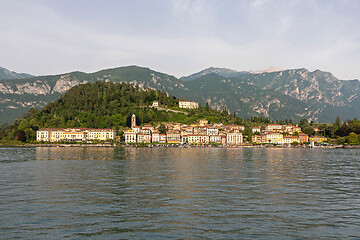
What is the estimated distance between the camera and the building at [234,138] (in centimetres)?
17600

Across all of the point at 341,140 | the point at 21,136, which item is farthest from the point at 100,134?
the point at 341,140

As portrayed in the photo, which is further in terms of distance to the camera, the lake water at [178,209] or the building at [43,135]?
the building at [43,135]

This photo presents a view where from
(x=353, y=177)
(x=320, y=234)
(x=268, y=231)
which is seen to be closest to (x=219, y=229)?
(x=268, y=231)

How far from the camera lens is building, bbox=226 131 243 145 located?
17600 cm

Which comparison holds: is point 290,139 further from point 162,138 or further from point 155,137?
point 155,137

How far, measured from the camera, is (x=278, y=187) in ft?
110

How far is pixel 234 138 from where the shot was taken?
17738 centimetres

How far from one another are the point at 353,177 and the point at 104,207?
106 ft

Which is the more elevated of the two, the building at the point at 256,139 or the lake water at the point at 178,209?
the building at the point at 256,139

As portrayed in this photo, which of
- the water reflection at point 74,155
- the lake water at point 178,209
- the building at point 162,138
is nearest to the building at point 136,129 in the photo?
the building at point 162,138

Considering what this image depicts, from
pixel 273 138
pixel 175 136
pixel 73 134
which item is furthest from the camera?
pixel 273 138

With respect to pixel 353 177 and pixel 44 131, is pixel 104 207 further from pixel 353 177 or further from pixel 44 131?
pixel 44 131

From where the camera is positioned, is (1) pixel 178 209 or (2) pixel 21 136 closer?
(1) pixel 178 209

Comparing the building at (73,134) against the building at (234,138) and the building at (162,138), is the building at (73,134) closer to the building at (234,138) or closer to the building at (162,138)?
the building at (162,138)
